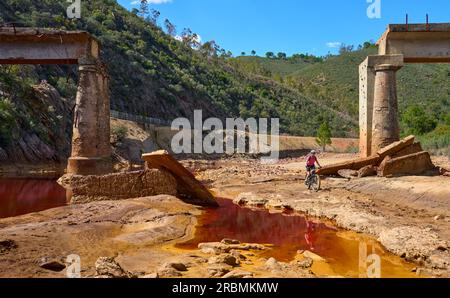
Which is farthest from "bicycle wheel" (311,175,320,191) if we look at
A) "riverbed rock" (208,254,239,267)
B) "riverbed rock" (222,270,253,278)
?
"riverbed rock" (222,270,253,278)

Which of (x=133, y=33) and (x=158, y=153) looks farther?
(x=133, y=33)

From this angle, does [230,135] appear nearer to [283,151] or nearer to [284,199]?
[283,151]

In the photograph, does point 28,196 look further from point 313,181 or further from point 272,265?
point 272,265

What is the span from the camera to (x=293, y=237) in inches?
349

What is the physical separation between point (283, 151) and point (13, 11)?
101 ft

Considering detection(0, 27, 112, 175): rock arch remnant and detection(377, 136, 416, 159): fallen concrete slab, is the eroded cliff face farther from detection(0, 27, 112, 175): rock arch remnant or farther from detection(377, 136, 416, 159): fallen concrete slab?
detection(377, 136, 416, 159): fallen concrete slab

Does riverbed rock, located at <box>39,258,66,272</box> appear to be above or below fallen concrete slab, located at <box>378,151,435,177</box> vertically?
below

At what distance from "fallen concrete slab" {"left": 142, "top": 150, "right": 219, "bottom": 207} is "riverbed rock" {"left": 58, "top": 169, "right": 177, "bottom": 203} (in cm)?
20

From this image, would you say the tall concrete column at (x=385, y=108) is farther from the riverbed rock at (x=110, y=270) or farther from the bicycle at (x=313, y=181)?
the riverbed rock at (x=110, y=270)

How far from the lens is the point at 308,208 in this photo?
37.9 feet

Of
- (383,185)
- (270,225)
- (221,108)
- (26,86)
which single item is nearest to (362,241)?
(270,225)

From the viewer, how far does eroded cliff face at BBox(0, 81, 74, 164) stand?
24.0m

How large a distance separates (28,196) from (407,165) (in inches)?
519

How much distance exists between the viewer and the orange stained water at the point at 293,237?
6.94 meters
